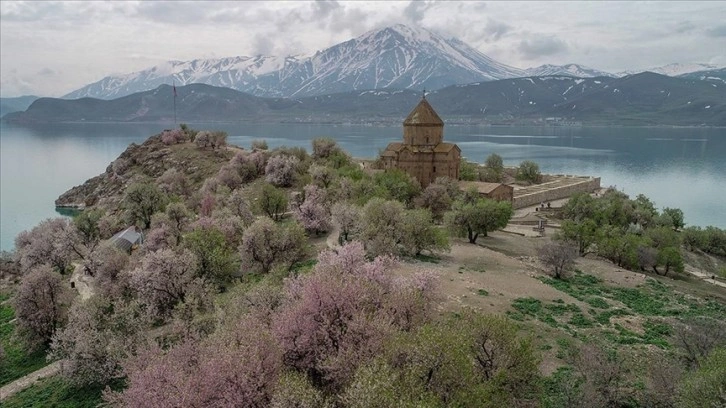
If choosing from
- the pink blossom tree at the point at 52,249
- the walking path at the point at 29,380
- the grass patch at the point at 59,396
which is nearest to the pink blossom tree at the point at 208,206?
the pink blossom tree at the point at 52,249

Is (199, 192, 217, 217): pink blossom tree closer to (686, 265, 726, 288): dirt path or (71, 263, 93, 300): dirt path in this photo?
(71, 263, 93, 300): dirt path

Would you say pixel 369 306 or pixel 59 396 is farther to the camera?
pixel 59 396

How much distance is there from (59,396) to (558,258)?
94.1 feet

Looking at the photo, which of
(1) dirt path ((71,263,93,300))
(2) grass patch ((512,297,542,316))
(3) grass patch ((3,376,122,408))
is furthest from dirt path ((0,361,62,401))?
(2) grass patch ((512,297,542,316))

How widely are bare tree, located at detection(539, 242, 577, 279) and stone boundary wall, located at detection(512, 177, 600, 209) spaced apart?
2636cm

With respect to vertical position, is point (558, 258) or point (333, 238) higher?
point (558, 258)

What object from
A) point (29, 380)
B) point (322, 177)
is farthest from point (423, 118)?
point (29, 380)

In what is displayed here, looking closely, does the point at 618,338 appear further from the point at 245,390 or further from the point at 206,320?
the point at 206,320

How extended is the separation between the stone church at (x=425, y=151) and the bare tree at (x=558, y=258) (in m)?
24.8

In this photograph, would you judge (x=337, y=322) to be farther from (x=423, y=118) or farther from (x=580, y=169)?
(x=580, y=169)

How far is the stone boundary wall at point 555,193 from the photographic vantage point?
6041 cm

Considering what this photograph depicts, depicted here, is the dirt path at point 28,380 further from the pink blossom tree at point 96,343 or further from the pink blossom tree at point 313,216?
the pink blossom tree at point 313,216

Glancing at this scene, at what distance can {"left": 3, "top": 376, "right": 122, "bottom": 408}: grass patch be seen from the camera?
837 inches

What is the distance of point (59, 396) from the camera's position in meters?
22.1
